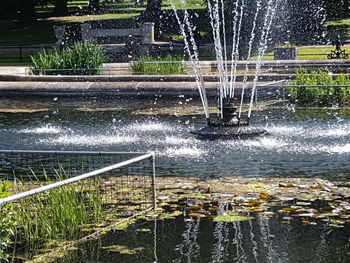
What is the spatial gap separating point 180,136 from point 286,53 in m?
14.4

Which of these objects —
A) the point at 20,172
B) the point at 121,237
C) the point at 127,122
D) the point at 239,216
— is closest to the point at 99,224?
the point at 121,237

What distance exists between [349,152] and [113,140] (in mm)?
4179

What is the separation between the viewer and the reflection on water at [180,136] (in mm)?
12102

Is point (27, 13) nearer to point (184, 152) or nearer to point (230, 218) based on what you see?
point (184, 152)

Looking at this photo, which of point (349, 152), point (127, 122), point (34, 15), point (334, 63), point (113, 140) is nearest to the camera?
point (349, 152)

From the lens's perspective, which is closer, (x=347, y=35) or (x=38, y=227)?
(x=38, y=227)

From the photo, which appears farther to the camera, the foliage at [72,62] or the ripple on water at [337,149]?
the foliage at [72,62]

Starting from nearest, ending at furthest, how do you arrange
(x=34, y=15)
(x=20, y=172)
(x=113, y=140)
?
(x=20, y=172) → (x=113, y=140) → (x=34, y=15)

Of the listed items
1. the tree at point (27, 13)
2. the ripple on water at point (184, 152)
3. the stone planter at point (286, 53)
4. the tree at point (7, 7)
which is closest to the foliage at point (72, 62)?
the stone planter at point (286, 53)

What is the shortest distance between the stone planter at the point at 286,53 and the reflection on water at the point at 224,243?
794 inches

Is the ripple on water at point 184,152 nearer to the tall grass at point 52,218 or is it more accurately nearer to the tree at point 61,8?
the tall grass at point 52,218

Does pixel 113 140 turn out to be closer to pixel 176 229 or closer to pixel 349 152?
pixel 349 152

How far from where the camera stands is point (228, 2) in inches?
2030

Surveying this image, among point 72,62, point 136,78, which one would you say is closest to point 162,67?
point 136,78
